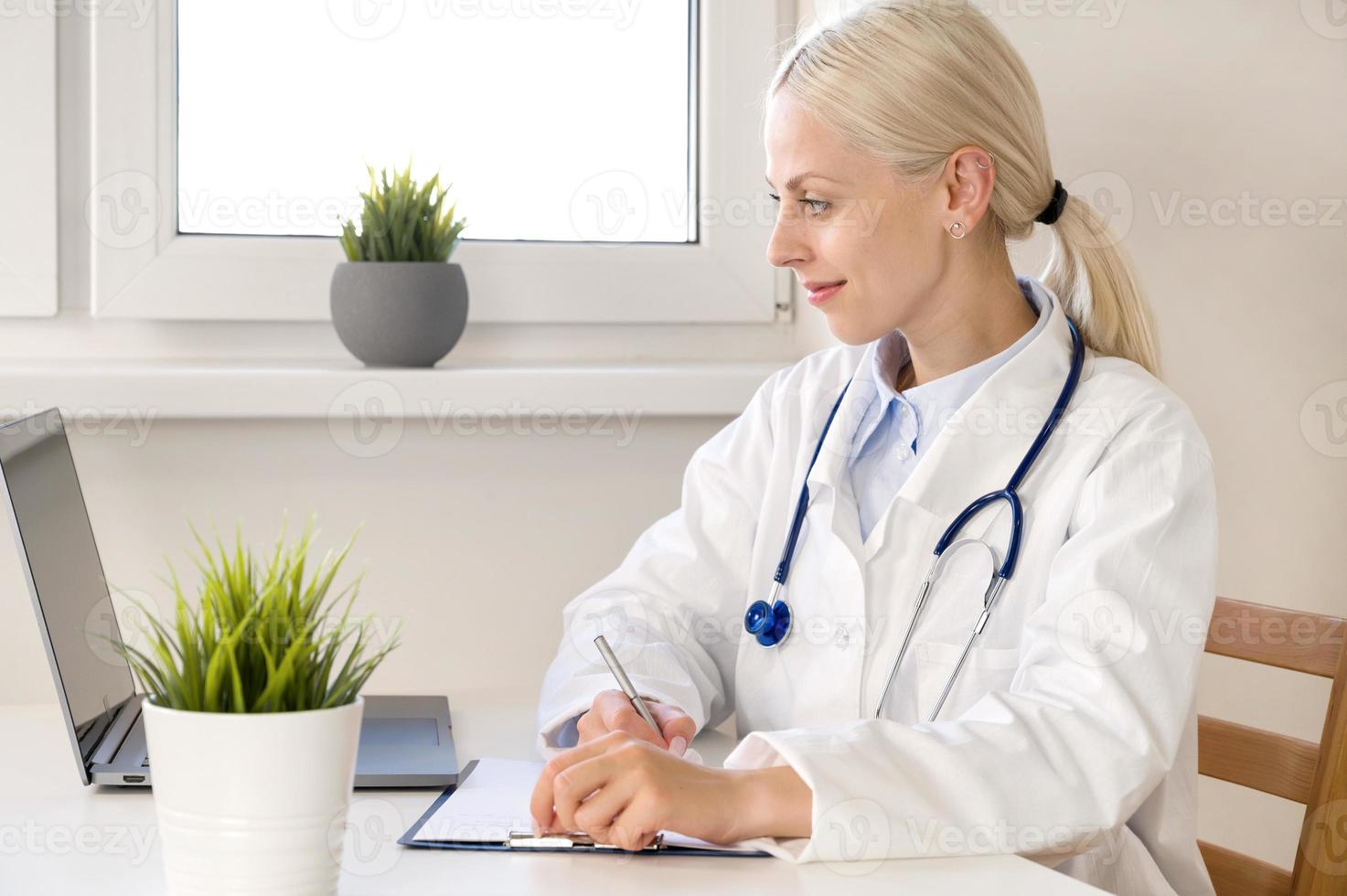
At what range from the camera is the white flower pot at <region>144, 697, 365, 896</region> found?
73 cm

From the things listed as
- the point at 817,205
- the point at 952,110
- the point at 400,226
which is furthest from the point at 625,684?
the point at 400,226

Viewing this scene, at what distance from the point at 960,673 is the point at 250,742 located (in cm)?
70

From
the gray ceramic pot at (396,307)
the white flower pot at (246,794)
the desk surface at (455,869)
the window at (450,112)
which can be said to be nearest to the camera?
the white flower pot at (246,794)

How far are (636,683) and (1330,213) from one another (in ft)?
3.13

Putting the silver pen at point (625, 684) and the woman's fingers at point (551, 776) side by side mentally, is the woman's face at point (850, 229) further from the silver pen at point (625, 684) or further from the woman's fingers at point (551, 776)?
the woman's fingers at point (551, 776)

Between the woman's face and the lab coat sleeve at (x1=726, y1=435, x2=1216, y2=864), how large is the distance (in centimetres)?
27

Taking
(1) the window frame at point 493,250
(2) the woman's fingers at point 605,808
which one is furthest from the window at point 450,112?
(2) the woman's fingers at point 605,808

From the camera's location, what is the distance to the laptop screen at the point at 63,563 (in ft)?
3.60

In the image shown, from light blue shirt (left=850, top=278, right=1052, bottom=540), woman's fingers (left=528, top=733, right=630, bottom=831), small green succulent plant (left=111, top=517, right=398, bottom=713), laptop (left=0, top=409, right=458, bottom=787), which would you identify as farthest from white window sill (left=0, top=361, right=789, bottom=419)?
small green succulent plant (left=111, top=517, right=398, bottom=713)

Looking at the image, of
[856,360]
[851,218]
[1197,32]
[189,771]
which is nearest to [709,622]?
[856,360]

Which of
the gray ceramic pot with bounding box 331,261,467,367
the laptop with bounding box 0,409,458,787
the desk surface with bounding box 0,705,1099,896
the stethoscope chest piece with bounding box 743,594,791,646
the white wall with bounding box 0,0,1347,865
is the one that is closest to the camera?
the desk surface with bounding box 0,705,1099,896

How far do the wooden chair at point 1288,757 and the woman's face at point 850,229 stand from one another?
1.52 feet

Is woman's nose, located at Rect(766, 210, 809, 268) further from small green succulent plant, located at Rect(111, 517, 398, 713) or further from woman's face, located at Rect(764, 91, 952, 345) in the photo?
small green succulent plant, located at Rect(111, 517, 398, 713)

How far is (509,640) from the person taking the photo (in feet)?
6.00
